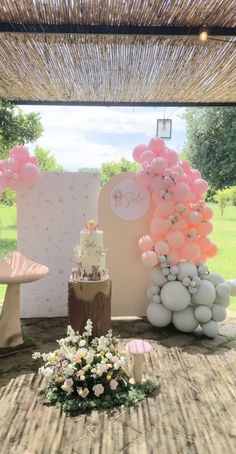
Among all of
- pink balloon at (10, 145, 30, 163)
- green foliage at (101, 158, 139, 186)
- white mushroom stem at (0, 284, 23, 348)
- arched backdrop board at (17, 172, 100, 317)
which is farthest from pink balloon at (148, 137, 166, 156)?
green foliage at (101, 158, 139, 186)

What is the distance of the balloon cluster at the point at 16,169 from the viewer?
4277mm

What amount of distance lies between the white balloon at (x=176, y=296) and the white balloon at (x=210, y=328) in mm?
281

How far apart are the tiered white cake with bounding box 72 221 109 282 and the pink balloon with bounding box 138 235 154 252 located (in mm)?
716

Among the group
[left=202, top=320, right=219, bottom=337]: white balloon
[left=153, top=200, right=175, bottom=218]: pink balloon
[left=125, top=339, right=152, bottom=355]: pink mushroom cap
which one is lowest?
[left=202, top=320, right=219, bottom=337]: white balloon

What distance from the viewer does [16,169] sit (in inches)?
169

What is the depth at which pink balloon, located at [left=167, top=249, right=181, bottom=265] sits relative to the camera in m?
4.23

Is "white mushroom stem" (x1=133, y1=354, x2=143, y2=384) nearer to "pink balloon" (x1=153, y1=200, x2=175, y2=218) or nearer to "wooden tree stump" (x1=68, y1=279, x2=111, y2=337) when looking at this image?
"wooden tree stump" (x1=68, y1=279, x2=111, y2=337)

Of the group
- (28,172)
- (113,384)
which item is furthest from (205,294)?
(28,172)

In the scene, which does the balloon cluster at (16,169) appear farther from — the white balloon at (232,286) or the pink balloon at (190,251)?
the white balloon at (232,286)

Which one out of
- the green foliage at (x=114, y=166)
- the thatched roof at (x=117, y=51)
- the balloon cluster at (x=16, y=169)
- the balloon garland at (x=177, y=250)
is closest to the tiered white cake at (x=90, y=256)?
the balloon garland at (x=177, y=250)

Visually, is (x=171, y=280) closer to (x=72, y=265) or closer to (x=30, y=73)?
(x=72, y=265)

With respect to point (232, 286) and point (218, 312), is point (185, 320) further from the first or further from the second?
point (232, 286)

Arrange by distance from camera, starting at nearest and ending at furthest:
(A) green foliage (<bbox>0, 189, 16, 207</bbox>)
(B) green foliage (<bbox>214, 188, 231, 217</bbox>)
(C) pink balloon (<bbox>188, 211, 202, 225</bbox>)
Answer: (C) pink balloon (<bbox>188, 211, 202, 225</bbox>), (A) green foliage (<bbox>0, 189, 16, 207</bbox>), (B) green foliage (<bbox>214, 188, 231, 217</bbox>)

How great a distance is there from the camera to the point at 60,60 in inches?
132
